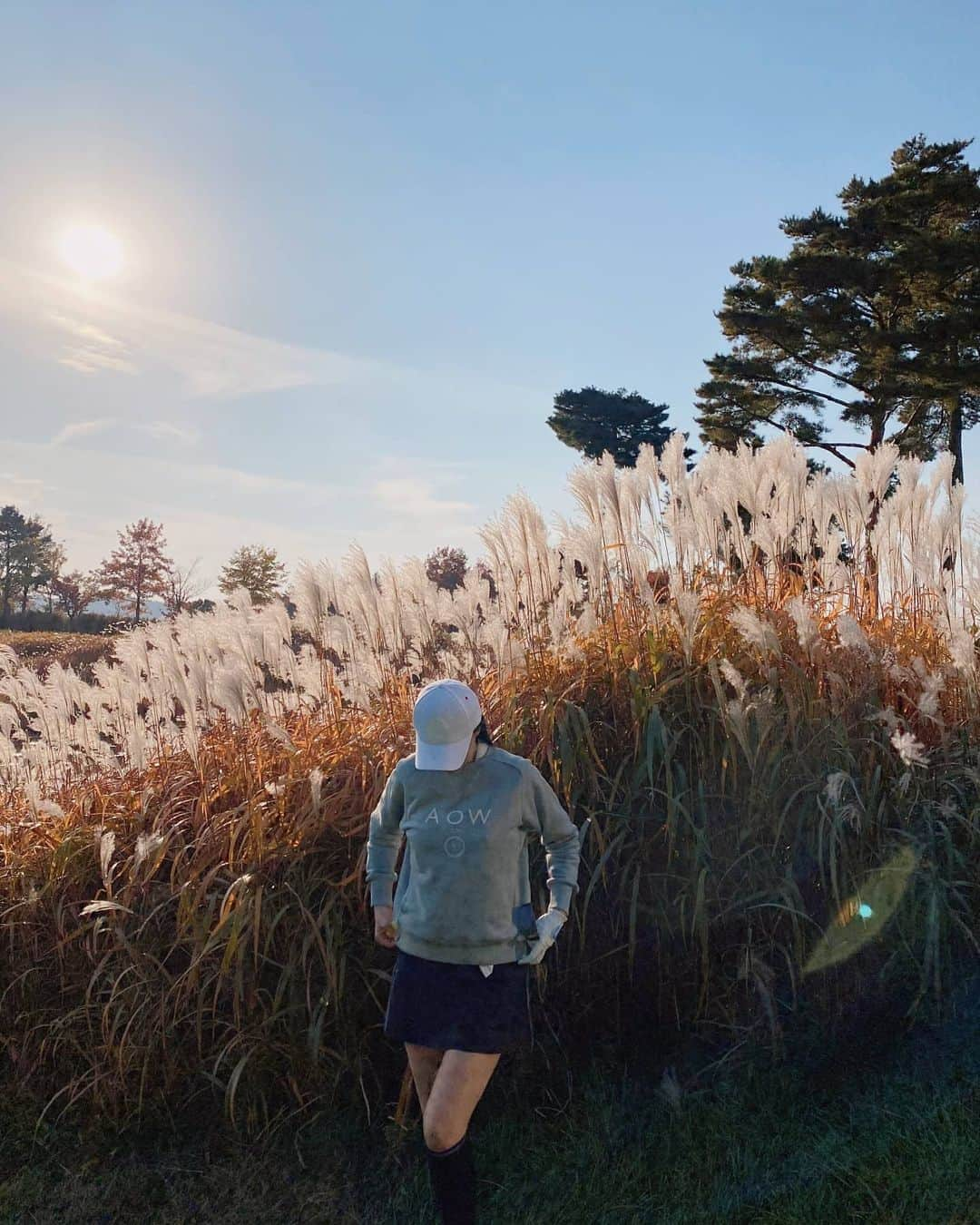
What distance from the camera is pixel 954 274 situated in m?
21.8

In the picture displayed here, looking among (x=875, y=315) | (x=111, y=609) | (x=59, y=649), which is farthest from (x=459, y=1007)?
(x=111, y=609)

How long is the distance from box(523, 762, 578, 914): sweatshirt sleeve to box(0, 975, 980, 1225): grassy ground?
0.98 meters

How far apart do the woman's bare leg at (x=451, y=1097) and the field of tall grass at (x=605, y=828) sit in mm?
715

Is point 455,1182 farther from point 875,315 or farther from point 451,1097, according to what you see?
point 875,315

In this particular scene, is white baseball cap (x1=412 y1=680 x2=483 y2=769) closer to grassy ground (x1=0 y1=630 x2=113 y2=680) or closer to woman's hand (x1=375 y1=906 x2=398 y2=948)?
woman's hand (x1=375 y1=906 x2=398 y2=948)

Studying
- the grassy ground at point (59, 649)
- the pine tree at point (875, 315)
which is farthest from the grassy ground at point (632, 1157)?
the pine tree at point (875, 315)

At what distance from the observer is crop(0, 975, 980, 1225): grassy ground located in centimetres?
307

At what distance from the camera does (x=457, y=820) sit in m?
2.92

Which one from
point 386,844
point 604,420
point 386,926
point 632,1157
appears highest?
point 604,420

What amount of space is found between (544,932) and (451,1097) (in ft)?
1.67

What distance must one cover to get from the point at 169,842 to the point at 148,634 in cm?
190

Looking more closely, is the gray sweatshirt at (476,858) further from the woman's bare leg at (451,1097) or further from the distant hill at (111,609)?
the distant hill at (111,609)

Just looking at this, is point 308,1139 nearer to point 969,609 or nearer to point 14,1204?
point 14,1204

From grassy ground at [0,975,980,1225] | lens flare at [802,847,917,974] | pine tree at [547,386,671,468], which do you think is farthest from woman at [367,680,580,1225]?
pine tree at [547,386,671,468]
